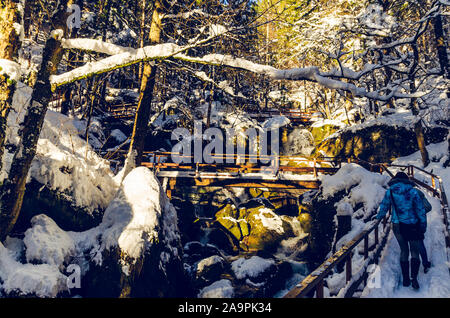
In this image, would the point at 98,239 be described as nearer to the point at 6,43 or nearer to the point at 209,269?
the point at 6,43

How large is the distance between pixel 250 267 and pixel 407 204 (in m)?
8.44

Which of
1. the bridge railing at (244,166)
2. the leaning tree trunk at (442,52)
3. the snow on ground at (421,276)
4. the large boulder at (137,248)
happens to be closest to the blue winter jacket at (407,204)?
the snow on ground at (421,276)

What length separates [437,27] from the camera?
11883mm

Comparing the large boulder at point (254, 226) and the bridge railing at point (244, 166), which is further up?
the bridge railing at point (244, 166)

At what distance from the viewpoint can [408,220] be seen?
4438 millimetres

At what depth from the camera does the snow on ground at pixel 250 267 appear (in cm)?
1155

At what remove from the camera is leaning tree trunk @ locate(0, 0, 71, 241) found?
215 inches

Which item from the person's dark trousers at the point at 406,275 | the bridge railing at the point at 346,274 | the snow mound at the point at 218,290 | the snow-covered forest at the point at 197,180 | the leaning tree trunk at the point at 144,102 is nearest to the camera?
the bridge railing at the point at 346,274

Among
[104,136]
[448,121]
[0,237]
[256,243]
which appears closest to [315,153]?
[448,121]

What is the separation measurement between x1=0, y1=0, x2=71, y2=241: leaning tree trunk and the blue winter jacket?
21.8 feet

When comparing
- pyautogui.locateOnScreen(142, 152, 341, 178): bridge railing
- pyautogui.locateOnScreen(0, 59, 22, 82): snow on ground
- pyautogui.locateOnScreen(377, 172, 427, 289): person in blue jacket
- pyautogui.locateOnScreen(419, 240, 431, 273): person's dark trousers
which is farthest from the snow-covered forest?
pyautogui.locateOnScreen(142, 152, 341, 178): bridge railing

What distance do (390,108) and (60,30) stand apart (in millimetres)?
24196

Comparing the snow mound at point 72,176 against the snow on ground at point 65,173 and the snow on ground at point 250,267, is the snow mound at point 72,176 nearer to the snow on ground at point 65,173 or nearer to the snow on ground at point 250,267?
the snow on ground at point 65,173

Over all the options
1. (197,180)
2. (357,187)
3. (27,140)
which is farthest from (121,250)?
(357,187)
